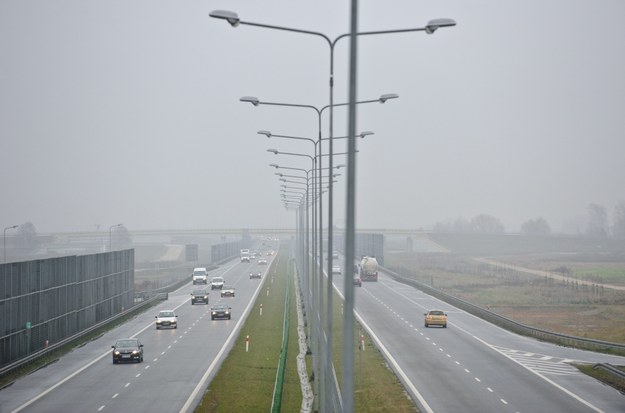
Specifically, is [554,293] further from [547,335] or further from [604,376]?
[604,376]

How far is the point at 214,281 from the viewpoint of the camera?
399ft

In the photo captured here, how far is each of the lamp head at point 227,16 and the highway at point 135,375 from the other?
61.0 ft

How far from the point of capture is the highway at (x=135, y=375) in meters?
37.2

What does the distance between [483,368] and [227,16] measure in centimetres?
3208

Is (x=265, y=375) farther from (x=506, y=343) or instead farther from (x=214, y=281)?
(x=214, y=281)

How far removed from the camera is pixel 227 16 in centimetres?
2044

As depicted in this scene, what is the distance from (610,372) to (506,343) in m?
15.5

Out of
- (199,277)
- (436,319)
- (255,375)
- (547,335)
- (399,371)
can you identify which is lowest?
(255,375)

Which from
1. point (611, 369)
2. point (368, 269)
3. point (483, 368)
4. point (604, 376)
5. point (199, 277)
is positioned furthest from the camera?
point (368, 269)

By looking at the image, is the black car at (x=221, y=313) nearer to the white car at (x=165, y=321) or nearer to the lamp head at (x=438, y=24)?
the white car at (x=165, y=321)

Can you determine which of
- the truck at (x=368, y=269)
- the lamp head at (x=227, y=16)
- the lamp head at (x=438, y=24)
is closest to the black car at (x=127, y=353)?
the lamp head at (x=227, y=16)

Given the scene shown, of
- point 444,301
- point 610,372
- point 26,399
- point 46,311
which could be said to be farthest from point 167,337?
point 444,301

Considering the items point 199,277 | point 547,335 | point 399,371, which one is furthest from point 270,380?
point 199,277

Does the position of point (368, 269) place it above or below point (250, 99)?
below
